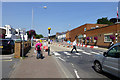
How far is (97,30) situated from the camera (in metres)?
30.3

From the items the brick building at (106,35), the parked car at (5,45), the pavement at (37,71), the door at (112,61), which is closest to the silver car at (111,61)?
the door at (112,61)

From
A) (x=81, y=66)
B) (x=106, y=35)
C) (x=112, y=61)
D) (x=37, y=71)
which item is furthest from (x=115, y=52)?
(x=106, y=35)

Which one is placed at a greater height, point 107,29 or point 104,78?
point 107,29

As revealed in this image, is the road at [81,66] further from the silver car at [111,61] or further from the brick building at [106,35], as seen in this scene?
the brick building at [106,35]

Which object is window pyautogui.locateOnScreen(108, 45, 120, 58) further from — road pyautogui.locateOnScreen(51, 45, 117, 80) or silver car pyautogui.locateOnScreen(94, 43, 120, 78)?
road pyautogui.locateOnScreen(51, 45, 117, 80)

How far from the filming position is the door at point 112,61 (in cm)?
440

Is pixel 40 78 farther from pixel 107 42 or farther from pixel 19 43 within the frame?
pixel 107 42

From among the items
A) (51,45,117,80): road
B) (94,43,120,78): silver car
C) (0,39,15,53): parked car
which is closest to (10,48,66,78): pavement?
(51,45,117,80): road

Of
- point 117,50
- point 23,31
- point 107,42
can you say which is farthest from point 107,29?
point 117,50

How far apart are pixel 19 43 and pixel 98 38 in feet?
78.7

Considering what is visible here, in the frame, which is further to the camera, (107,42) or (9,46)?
(107,42)

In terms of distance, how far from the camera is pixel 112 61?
183 inches

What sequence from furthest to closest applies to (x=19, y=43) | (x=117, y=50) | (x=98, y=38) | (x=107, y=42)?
1. (x=98, y=38)
2. (x=107, y=42)
3. (x=19, y=43)
4. (x=117, y=50)

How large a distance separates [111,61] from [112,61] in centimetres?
6
